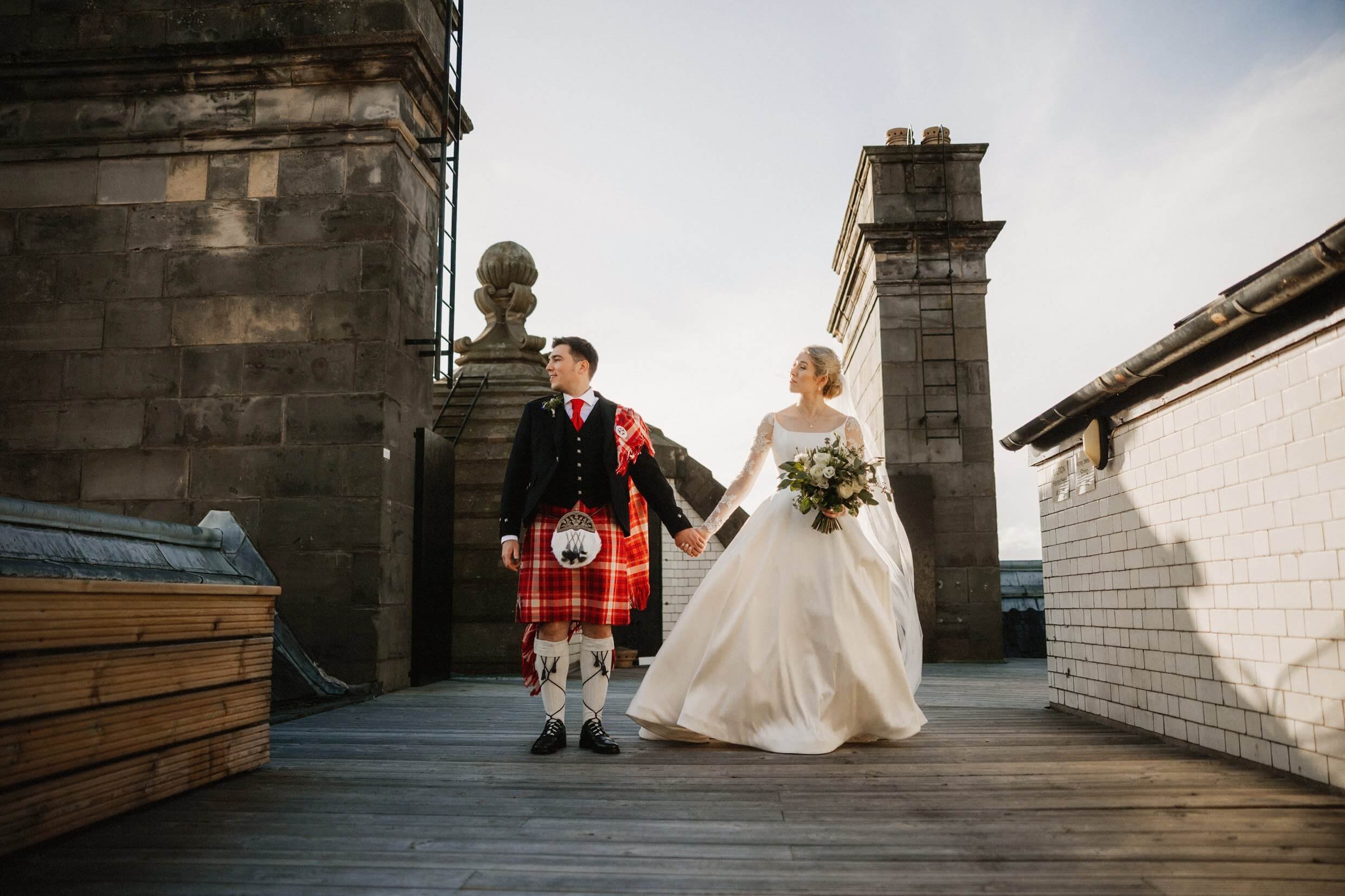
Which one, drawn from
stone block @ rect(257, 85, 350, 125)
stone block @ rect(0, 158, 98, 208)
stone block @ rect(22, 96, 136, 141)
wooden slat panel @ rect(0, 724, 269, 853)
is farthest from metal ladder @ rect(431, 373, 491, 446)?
wooden slat panel @ rect(0, 724, 269, 853)

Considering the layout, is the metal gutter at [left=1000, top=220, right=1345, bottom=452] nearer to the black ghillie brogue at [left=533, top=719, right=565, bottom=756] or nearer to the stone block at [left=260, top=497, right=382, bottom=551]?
the black ghillie brogue at [left=533, top=719, right=565, bottom=756]

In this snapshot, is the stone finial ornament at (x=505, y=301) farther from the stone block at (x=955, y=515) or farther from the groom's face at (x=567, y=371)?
the groom's face at (x=567, y=371)

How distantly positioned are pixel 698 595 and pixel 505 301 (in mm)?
8211

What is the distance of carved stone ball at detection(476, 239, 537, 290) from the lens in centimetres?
1270

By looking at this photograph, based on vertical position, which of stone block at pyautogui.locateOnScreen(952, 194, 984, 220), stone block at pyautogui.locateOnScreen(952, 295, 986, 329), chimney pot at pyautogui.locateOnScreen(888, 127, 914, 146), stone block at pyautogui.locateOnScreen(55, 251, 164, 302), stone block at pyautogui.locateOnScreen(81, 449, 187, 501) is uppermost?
chimney pot at pyautogui.locateOnScreen(888, 127, 914, 146)

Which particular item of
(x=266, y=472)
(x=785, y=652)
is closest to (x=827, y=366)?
(x=785, y=652)

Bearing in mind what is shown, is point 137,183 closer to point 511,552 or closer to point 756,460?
point 511,552

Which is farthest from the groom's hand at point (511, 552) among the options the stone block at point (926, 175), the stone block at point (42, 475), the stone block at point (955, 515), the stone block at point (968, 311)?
the stone block at point (926, 175)

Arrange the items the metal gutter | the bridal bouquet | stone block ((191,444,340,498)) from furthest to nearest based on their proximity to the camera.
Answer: stone block ((191,444,340,498))
the bridal bouquet
the metal gutter

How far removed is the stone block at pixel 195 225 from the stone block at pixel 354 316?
838mm

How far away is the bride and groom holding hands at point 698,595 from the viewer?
16.4 ft

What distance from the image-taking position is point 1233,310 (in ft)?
12.6

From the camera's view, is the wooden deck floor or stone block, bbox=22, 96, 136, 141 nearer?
the wooden deck floor

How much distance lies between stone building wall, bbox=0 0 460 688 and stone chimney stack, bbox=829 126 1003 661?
6263mm
